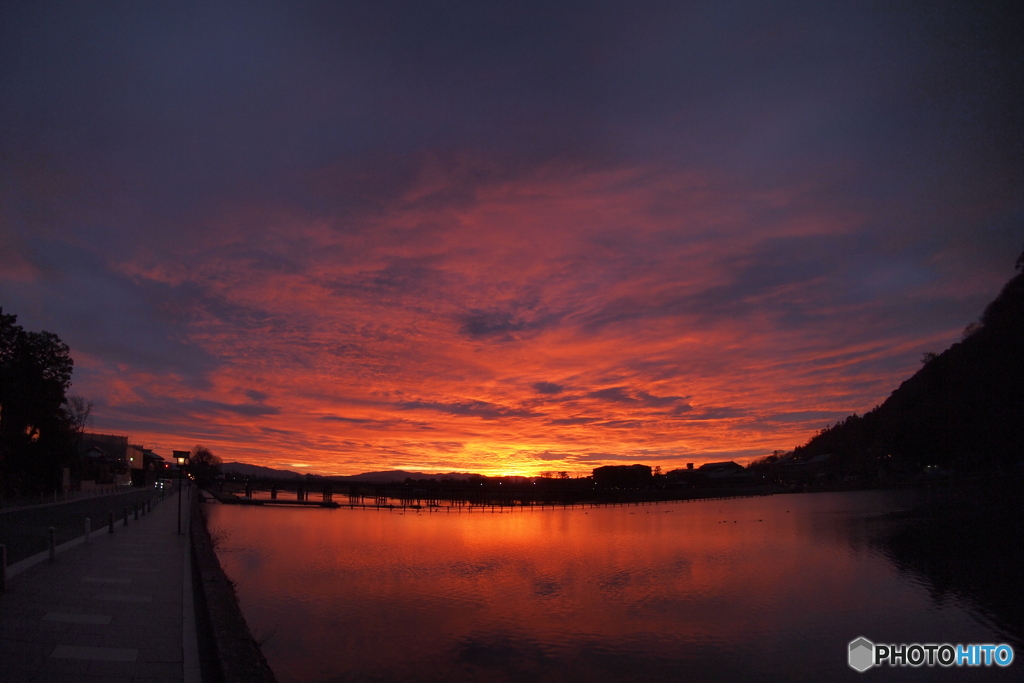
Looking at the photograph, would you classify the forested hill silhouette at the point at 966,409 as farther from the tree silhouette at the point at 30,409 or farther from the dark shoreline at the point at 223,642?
the tree silhouette at the point at 30,409

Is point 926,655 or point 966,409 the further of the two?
point 966,409

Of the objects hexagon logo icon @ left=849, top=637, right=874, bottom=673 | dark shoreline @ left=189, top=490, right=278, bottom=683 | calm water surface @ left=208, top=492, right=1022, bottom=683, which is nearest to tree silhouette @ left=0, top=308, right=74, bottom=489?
calm water surface @ left=208, top=492, right=1022, bottom=683

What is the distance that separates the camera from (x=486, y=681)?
43.3 feet

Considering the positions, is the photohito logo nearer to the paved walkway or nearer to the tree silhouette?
the paved walkway

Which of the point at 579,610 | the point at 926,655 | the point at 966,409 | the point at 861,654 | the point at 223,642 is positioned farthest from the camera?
the point at 966,409

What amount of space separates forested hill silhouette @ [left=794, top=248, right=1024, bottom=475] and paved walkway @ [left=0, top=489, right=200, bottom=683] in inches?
3014

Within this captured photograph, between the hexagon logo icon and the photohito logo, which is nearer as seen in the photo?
the hexagon logo icon

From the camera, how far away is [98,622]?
8984 mm

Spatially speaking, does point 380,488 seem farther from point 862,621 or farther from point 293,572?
point 862,621

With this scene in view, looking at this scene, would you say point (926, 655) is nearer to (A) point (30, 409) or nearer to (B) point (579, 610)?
(B) point (579, 610)

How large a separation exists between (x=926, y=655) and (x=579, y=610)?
984cm

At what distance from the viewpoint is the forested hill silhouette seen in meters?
64.1

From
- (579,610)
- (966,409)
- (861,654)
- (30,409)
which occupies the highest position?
(966,409)

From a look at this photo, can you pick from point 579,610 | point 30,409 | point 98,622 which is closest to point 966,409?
point 579,610
